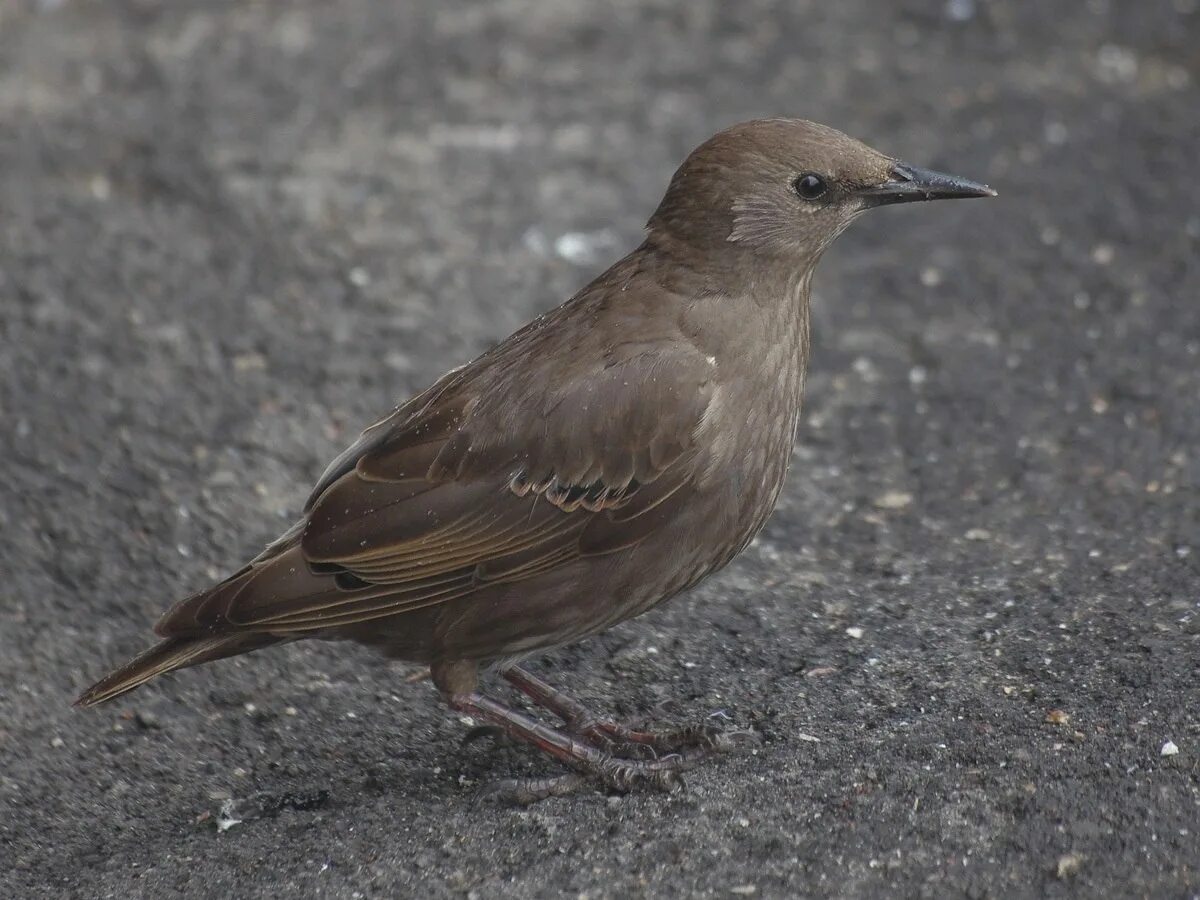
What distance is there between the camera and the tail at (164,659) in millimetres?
4023

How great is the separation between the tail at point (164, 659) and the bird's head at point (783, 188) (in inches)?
58.2

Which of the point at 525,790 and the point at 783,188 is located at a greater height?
the point at 783,188

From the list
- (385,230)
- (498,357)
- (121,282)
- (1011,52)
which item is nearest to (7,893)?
(498,357)

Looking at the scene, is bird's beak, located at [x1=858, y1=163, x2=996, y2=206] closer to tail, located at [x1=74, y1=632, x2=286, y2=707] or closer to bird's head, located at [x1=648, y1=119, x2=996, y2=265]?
bird's head, located at [x1=648, y1=119, x2=996, y2=265]

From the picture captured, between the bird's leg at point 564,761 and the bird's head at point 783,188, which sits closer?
the bird's leg at point 564,761

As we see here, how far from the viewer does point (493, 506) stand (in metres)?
4.05

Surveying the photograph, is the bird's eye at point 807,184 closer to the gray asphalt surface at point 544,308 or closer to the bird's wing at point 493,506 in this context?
the bird's wing at point 493,506

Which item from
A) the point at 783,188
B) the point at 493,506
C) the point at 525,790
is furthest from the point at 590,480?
the point at 783,188

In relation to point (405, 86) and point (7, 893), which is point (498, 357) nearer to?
point (7, 893)

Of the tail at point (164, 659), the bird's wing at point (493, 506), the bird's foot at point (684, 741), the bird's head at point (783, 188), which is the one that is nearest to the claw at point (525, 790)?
the bird's foot at point (684, 741)

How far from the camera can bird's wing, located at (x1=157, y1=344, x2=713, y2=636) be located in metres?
4.00

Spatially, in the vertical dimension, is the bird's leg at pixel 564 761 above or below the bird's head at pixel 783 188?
below

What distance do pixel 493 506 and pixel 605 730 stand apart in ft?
2.14

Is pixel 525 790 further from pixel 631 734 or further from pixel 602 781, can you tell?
pixel 631 734
